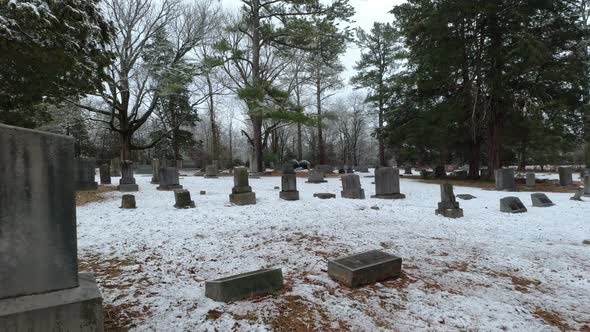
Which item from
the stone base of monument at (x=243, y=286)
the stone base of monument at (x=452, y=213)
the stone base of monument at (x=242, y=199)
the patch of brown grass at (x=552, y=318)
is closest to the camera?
the patch of brown grass at (x=552, y=318)

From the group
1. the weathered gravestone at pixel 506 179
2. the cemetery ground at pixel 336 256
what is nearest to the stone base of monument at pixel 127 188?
the cemetery ground at pixel 336 256

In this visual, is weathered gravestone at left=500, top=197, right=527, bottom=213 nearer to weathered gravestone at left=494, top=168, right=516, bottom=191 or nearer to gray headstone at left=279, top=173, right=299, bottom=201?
weathered gravestone at left=494, top=168, right=516, bottom=191

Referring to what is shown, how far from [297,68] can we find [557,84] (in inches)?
705

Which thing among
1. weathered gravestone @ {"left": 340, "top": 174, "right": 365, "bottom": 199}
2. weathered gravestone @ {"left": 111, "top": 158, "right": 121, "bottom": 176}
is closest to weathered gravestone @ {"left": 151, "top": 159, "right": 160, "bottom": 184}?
weathered gravestone @ {"left": 111, "top": 158, "right": 121, "bottom": 176}


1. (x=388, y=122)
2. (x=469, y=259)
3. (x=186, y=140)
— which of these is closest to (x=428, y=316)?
(x=469, y=259)

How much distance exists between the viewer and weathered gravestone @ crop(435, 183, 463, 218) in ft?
24.1

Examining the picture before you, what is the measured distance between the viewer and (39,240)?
196 cm

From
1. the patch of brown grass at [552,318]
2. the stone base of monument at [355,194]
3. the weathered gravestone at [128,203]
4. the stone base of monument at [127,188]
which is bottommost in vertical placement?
the patch of brown grass at [552,318]

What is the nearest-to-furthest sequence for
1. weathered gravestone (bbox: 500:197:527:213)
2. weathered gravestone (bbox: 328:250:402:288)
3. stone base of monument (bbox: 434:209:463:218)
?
weathered gravestone (bbox: 328:250:402:288)
stone base of monument (bbox: 434:209:463:218)
weathered gravestone (bbox: 500:197:527:213)

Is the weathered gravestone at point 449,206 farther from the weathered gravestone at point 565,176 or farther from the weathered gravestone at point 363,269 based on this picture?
the weathered gravestone at point 565,176

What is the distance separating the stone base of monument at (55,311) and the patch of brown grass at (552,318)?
144 inches

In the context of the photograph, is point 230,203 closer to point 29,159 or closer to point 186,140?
point 29,159

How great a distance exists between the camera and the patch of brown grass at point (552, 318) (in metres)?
2.65

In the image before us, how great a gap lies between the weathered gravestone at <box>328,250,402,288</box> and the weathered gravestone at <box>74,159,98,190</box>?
12537mm
